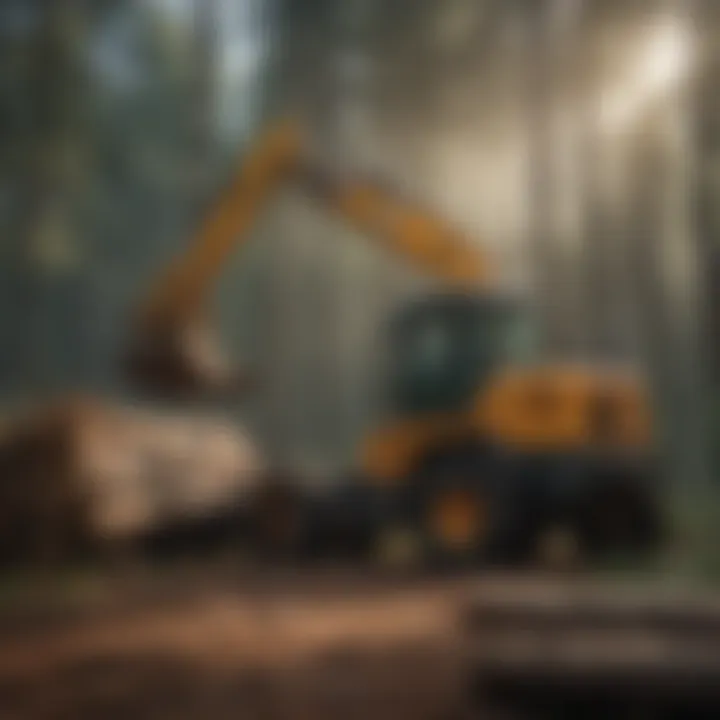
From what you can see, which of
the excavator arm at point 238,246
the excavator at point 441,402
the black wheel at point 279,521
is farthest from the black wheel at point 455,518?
the excavator arm at point 238,246

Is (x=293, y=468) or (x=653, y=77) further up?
(x=653, y=77)

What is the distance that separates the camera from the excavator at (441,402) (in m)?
1.80

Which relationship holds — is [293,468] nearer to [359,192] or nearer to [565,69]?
[359,192]

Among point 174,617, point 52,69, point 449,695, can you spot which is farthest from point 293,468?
point 52,69

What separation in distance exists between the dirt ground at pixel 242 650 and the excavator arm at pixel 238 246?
0.31m

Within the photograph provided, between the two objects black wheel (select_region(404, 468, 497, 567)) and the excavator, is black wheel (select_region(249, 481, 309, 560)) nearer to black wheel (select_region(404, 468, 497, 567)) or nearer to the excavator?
the excavator

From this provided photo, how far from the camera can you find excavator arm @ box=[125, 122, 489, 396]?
1840mm

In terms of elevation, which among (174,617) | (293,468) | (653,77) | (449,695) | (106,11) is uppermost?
(106,11)

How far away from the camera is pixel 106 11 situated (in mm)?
1906

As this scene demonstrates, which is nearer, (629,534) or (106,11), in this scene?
(629,534)

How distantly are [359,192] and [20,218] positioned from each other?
0.51 metres

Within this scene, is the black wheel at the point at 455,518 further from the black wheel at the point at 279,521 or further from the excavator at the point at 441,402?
the black wheel at the point at 279,521

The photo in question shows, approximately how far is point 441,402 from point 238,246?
38 centimetres

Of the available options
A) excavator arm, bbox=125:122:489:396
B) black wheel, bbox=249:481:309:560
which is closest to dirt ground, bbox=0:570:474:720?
black wheel, bbox=249:481:309:560
